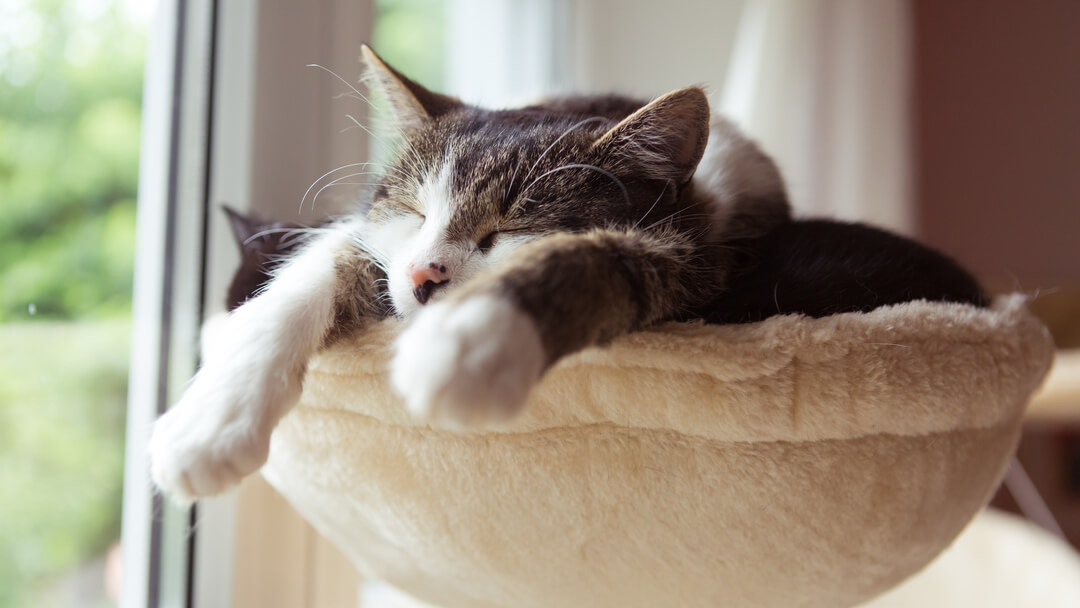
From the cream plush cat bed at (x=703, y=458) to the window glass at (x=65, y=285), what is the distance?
13.1 inches

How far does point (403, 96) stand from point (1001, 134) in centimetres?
332

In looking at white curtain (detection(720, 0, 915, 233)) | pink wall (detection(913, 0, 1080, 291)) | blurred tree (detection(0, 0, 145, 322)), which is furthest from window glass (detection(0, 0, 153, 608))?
pink wall (detection(913, 0, 1080, 291))

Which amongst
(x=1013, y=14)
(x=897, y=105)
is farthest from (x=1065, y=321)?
(x=1013, y=14)

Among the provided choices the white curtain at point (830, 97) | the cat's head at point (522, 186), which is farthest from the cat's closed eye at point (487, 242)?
the white curtain at point (830, 97)

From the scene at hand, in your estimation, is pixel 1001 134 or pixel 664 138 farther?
pixel 1001 134

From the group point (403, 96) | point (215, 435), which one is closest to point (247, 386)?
point (215, 435)

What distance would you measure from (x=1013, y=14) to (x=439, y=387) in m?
3.81

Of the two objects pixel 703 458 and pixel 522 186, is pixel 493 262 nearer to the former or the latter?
pixel 522 186

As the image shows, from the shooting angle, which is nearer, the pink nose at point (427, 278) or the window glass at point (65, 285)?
the pink nose at point (427, 278)

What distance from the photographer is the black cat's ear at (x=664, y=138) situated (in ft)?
2.36

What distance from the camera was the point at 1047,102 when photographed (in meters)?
3.25

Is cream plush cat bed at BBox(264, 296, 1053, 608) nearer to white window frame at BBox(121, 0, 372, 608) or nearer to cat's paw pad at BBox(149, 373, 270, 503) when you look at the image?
cat's paw pad at BBox(149, 373, 270, 503)

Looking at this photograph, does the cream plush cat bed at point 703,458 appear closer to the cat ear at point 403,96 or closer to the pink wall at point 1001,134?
the cat ear at point 403,96

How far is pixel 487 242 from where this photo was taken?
0.76 m
